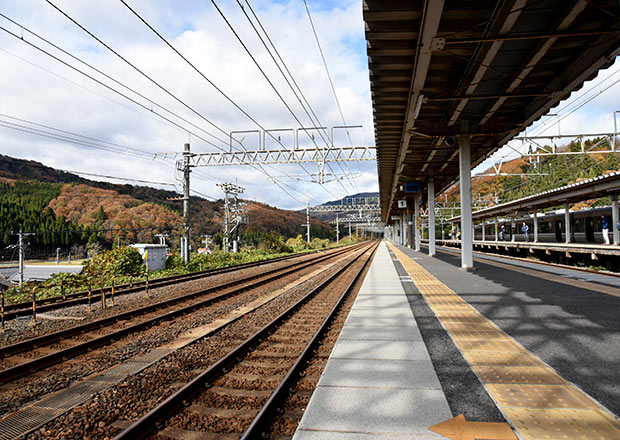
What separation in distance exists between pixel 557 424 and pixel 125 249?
19114 millimetres

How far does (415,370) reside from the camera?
15.7ft

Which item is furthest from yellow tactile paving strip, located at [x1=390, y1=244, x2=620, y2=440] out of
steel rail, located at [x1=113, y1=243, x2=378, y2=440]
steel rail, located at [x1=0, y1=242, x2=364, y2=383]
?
steel rail, located at [x1=0, y1=242, x2=364, y2=383]

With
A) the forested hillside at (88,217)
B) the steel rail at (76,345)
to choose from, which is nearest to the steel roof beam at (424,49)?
the steel rail at (76,345)

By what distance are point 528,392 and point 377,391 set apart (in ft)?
4.96

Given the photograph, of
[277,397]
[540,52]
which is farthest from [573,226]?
[277,397]

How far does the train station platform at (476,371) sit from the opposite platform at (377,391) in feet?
0.03

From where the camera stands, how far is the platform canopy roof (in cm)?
731

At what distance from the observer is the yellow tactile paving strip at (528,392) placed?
3.25 meters

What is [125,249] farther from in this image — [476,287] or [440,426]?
[440,426]

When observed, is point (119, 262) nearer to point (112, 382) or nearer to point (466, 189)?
point (112, 382)

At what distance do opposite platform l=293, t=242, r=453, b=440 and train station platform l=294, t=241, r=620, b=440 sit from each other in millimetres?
11

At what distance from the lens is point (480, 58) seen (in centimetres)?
916

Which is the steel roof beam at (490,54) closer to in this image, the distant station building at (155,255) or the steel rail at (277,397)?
the steel rail at (277,397)

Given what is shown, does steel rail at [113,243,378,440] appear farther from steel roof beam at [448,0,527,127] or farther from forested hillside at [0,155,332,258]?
forested hillside at [0,155,332,258]
